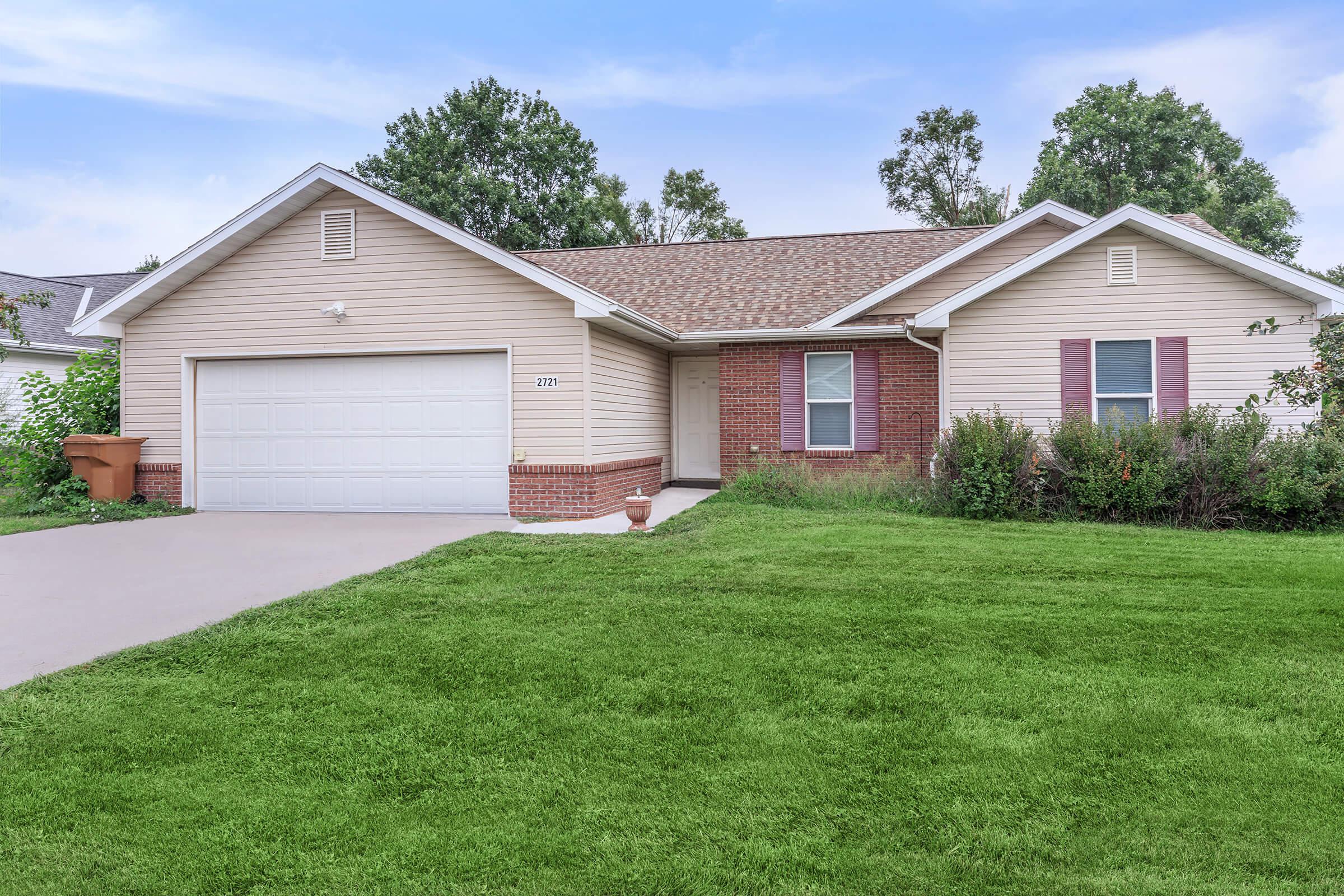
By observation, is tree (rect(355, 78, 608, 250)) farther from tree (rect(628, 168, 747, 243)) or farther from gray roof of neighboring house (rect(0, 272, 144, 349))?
gray roof of neighboring house (rect(0, 272, 144, 349))

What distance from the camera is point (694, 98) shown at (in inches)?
1188

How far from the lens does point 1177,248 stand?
11617 mm

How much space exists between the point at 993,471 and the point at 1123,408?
2871 millimetres

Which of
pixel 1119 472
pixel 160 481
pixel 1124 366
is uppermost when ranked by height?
pixel 1124 366

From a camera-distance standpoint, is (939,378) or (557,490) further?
(939,378)

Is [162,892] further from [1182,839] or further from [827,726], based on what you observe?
[1182,839]

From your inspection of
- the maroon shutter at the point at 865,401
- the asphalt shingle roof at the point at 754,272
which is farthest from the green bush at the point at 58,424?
the maroon shutter at the point at 865,401

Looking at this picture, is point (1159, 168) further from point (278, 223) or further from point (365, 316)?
point (278, 223)

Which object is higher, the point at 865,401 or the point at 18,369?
the point at 18,369

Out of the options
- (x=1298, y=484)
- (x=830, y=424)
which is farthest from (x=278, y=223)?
A: (x=1298, y=484)

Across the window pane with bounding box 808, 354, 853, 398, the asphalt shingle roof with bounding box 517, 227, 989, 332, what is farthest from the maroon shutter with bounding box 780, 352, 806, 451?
the asphalt shingle roof with bounding box 517, 227, 989, 332

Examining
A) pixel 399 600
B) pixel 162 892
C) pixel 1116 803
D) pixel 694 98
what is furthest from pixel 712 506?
pixel 694 98

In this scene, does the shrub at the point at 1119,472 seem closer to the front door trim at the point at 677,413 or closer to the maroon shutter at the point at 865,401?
the maroon shutter at the point at 865,401

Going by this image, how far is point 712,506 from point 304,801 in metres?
8.59
